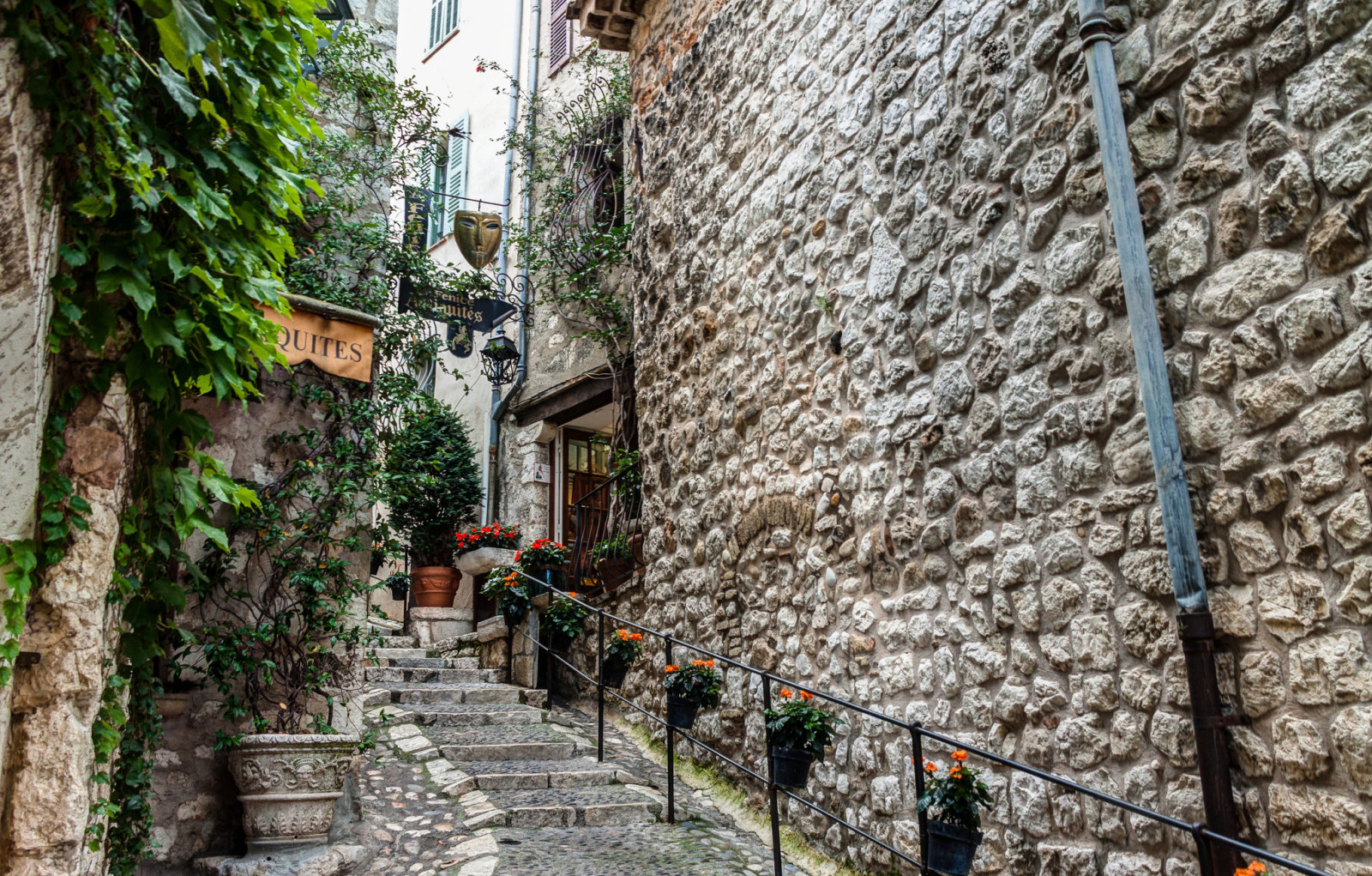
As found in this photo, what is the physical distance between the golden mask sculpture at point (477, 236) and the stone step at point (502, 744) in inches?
180

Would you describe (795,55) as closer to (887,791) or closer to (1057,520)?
(1057,520)

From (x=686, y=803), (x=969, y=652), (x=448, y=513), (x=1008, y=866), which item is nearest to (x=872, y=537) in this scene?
(x=969, y=652)

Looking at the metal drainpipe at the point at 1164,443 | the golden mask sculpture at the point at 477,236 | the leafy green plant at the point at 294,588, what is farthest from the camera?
the golden mask sculpture at the point at 477,236

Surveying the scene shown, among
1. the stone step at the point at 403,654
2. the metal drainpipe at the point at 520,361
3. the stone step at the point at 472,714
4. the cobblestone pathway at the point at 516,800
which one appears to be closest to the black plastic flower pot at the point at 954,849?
the cobblestone pathway at the point at 516,800

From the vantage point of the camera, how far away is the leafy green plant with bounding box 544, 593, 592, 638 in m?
6.70

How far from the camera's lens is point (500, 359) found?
31.6ft

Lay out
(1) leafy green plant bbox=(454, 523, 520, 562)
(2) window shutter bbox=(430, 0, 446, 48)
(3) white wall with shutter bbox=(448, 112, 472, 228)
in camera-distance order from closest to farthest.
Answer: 1. (1) leafy green plant bbox=(454, 523, 520, 562)
2. (3) white wall with shutter bbox=(448, 112, 472, 228)
3. (2) window shutter bbox=(430, 0, 446, 48)

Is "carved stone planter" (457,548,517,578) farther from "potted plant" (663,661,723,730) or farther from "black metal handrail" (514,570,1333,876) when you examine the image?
"potted plant" (663,661,723,730)

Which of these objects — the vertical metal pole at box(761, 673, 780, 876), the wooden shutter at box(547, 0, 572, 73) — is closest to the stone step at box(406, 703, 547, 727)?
the vertical metal pole at box(761, 673, 780, 876)

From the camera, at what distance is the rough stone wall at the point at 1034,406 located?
2.75 meters

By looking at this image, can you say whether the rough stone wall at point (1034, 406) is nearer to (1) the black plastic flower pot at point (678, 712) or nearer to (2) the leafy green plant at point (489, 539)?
(1) the black plastic flower pot at point (678, 712)

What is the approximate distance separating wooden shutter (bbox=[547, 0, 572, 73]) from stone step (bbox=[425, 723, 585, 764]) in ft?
22.4

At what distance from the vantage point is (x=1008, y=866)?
359cm

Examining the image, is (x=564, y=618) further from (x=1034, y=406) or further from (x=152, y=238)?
(x=152, y=238)
